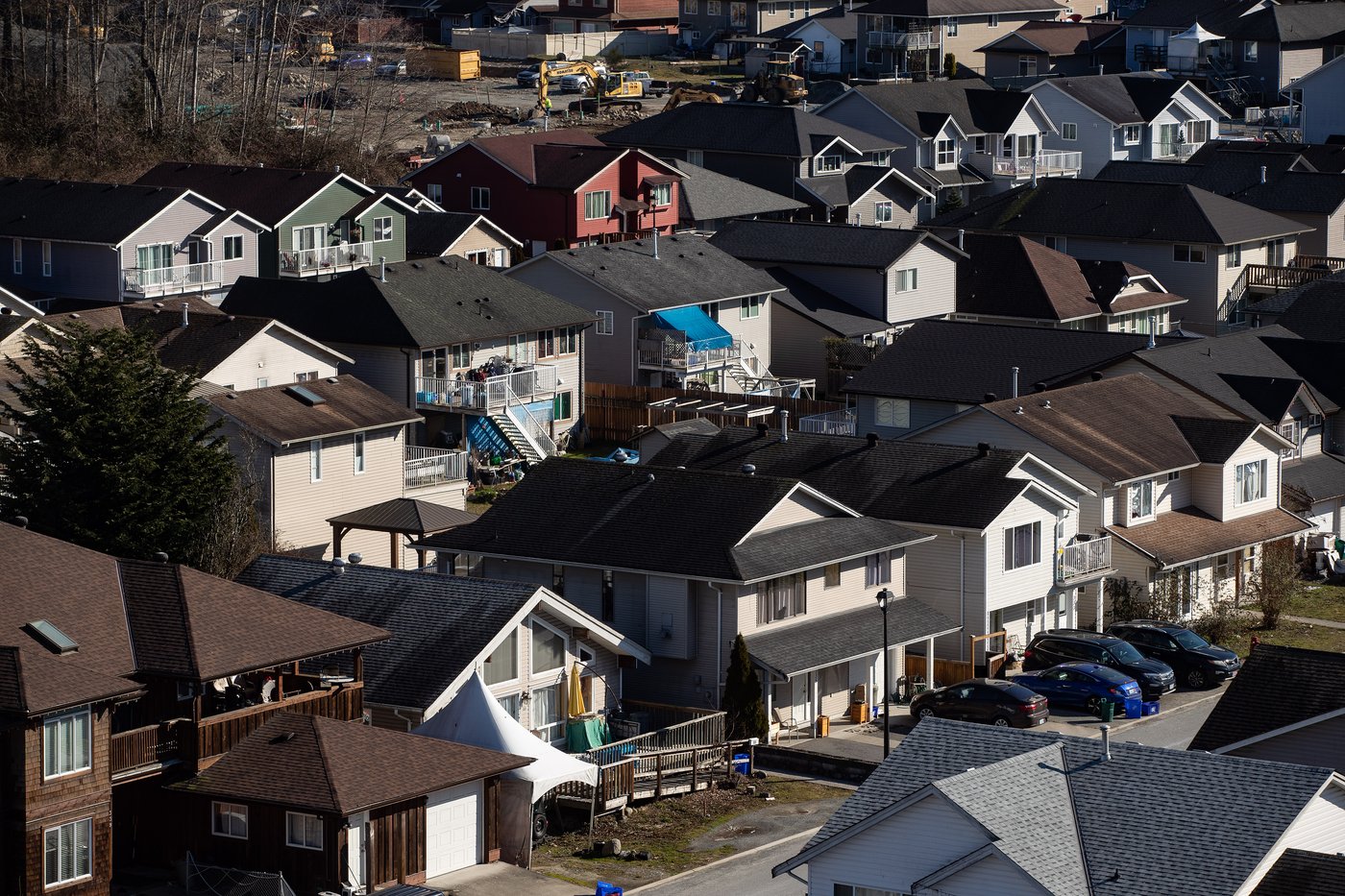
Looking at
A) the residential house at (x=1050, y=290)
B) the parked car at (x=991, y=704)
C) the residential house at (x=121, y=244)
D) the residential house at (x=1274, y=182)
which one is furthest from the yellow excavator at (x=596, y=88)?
the parked car at (x=991, y=704)

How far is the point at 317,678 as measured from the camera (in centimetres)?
3916

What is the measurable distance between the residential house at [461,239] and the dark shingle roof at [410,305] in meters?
9.38

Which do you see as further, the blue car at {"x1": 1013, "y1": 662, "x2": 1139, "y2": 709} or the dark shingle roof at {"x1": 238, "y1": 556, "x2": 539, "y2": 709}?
the blue car at {"x1": 1013, "y1": 662, "x2": 1139, "y2": 709}

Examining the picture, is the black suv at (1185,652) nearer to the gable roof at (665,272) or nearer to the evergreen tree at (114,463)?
the evergreen tree at (114,463)

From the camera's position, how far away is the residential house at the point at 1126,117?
114 meters

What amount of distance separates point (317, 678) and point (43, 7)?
79.4 meters

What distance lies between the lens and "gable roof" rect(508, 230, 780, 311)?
7769 cm

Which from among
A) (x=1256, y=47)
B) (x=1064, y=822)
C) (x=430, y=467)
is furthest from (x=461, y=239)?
(x=1256, y=47)

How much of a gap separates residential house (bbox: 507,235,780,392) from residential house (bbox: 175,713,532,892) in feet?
128

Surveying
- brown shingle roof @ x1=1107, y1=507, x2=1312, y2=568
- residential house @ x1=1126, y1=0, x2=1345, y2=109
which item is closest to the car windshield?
brown shingle roof @ x1=1107, y1=507, x2=1312, y2=568

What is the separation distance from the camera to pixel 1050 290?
3253 inches

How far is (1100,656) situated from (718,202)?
49.6m

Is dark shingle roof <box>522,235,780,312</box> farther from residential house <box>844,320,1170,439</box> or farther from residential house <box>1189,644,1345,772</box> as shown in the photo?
residential house <box>1189,644,1345,772</box>

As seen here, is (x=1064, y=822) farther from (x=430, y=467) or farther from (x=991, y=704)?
(x=430, y=467)
